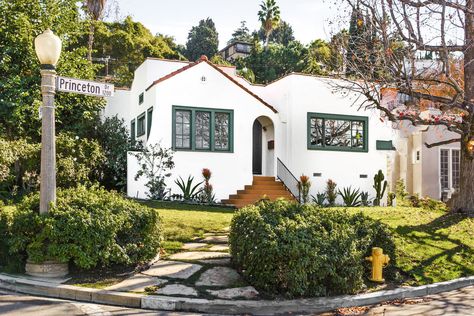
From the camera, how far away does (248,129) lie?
59.3ft

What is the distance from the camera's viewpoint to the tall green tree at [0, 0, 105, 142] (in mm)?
16734

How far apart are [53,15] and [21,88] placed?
333 centimetres

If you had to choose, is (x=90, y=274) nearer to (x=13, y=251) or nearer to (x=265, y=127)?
(x=13, y=251)

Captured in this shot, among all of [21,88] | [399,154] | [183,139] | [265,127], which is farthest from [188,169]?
[399,154]

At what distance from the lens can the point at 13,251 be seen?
25.0 feet

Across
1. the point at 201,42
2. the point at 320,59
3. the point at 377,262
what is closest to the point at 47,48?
the point at 377,262

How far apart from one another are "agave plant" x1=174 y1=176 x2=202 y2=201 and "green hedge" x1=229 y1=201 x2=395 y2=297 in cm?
839

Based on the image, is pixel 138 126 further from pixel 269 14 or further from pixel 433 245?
pixel 269 14

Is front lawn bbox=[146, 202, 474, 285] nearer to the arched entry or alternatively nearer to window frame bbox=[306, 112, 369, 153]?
window frame bbox=[306, 112, 369, 153]

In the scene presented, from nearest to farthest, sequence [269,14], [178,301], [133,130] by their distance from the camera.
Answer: [178,301] → [133,130] → [269,14]

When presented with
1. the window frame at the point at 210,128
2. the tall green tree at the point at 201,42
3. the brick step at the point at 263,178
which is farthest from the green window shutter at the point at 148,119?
the tall green tree at the point at 201,42

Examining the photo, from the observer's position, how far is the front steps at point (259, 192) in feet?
56.5

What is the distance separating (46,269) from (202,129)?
10.4m

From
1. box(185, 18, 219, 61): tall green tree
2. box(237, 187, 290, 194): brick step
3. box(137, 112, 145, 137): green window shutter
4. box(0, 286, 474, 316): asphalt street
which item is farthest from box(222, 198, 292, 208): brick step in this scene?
box(185, 18, 219, 61): tall green tree
